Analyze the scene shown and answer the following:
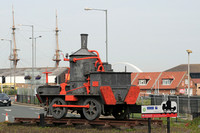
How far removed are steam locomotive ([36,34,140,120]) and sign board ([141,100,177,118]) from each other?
4.80 m

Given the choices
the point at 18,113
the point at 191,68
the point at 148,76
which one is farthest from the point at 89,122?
the point at 191,68

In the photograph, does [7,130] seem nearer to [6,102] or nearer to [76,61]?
[76,61]

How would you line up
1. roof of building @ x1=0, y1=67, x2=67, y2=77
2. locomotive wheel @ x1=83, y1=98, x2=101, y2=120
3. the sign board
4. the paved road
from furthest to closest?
1. roof of building @ x1=0, y1=67, x2=67, y2=77
2. the paved road
3. locomotive wheel @ x1=83, y1=98, x2=101, y2=120
4. the sign board

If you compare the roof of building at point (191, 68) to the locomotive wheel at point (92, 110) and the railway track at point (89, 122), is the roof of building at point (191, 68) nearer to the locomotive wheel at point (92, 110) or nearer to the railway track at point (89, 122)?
the railway track at point (89, 122)

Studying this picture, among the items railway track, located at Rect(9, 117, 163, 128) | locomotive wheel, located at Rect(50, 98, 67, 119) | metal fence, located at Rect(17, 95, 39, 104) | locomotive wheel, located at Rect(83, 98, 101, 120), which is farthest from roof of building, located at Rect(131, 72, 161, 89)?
locomotive wheel, located at Rect(83, 98, 101, 120)

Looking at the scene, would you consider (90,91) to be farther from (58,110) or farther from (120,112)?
(120,112)

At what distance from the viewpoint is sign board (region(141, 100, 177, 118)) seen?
39.8 ft

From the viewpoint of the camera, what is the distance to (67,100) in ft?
59.9

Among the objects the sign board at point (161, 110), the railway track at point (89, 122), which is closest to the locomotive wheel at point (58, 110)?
the railway track at point (89, 122)

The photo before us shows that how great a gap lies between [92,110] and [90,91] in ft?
2.64

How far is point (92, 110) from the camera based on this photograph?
17547 mm

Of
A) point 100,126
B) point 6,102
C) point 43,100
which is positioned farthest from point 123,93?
point 6,102

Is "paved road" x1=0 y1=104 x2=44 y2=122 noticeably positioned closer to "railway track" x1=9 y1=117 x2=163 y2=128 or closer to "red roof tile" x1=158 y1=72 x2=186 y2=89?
"railway track" x1=9 y1=117 x2=163 y2=128

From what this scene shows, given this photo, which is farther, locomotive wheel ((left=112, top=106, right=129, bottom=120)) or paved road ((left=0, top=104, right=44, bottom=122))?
paved road ((left=0, top=104, right=44, bottom=122))
